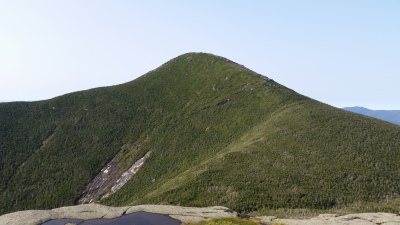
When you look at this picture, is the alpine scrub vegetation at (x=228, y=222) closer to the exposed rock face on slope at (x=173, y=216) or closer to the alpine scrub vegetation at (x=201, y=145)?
the exposed rock face on slope at (x=173, y=216)

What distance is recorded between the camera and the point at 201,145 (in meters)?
80.0

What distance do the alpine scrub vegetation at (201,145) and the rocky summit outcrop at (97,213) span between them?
10.2 metres

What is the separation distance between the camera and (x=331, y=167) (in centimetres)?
5006

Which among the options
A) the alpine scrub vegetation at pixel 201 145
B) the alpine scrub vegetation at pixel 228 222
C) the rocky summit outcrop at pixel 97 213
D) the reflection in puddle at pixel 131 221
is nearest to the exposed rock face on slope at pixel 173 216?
the rocky summit outcrop at pixel 97 213

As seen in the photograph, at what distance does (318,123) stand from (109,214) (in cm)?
5351

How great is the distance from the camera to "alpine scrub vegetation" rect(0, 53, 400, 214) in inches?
1786

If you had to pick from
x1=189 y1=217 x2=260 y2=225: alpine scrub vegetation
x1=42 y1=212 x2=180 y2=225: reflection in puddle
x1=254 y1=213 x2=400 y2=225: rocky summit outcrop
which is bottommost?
x1=254 y1=213 x2=400 y2=225: rocky summit outcrop

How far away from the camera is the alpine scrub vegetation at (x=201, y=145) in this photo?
4538 cm

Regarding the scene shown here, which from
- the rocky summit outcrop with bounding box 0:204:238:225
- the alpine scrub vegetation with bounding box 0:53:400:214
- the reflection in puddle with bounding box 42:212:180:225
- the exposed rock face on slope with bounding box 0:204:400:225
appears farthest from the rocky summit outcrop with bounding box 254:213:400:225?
the alpine scrub vegetation with bounding box 0:53:400:214

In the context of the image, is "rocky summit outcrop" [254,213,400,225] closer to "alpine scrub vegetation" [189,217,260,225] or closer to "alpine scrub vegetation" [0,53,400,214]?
"alpine scrub vegetation" [189,217,260,225]

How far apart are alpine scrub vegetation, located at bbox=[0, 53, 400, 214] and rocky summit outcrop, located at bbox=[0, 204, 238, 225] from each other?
1016cm

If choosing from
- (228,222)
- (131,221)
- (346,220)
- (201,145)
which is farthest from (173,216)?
(201,145)

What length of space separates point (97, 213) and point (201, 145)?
51.5 m

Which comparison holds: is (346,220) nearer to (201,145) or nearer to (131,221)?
(131,221)
